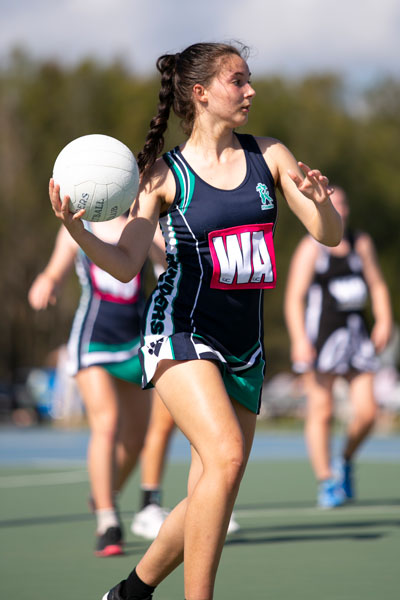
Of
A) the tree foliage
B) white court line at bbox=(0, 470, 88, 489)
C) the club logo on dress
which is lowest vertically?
the tree foliage

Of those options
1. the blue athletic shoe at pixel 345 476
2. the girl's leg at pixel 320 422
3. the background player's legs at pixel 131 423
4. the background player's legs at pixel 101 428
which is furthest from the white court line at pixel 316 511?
the background player's legs at pixel 101 428

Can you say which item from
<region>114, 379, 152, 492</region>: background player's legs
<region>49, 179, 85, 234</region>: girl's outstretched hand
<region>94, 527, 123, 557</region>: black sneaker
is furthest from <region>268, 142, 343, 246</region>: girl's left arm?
<region>114, 379, 152, 492</region>: background player's legs

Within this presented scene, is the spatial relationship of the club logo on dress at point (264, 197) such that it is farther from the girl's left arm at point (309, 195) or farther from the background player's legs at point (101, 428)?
the background player's legs at point (101, 428)

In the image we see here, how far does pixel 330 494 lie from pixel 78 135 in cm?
3330

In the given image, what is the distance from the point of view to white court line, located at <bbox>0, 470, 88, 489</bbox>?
33.6ft

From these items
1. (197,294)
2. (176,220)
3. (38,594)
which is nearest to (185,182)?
(176,220)

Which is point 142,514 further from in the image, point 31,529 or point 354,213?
point 354,213

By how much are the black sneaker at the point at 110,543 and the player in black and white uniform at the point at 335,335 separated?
97.4 inches

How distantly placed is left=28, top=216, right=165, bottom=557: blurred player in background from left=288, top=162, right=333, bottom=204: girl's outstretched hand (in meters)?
2.32

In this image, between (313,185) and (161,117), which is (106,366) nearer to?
(161,117)

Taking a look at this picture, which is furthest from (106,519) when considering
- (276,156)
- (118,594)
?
(276,156)

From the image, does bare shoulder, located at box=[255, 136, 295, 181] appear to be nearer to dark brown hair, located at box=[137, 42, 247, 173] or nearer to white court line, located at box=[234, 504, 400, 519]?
dark brown hair, located at box=[137, 42, 247, 173]

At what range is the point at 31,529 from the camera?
7.01m

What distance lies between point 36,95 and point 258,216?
1454 inches
